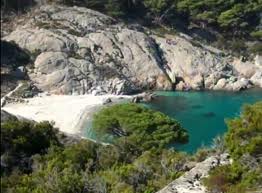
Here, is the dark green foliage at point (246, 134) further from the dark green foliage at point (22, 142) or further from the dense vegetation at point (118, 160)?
the dark green foliage at point (22, 142)

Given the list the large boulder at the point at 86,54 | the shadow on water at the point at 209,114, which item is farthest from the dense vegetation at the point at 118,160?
the large boulder at the point at 86,54

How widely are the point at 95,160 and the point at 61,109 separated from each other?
929 inches

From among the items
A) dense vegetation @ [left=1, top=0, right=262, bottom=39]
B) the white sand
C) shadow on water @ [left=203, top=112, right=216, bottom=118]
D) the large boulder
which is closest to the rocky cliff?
the large boulder

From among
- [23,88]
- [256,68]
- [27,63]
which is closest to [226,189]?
[23,88]

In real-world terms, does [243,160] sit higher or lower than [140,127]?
higher

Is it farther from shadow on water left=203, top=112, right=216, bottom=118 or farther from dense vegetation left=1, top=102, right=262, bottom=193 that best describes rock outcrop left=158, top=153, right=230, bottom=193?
shadow on water left=203, top=112, right=216, bottom=118

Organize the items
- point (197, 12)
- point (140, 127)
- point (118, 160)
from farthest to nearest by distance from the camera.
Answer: point (197, 12), point (140, 127), point (118, 160)

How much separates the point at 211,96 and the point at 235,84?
422cm

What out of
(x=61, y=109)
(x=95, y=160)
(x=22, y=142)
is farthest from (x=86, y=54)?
(x=95, y=160)

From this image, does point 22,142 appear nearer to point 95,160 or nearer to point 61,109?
point 95,160

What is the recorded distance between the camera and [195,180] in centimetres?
1633

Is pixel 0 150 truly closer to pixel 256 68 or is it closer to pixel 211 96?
pixel 211 96

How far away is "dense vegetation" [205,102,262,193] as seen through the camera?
14578 mm

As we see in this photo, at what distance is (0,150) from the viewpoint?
25938 millimetres
